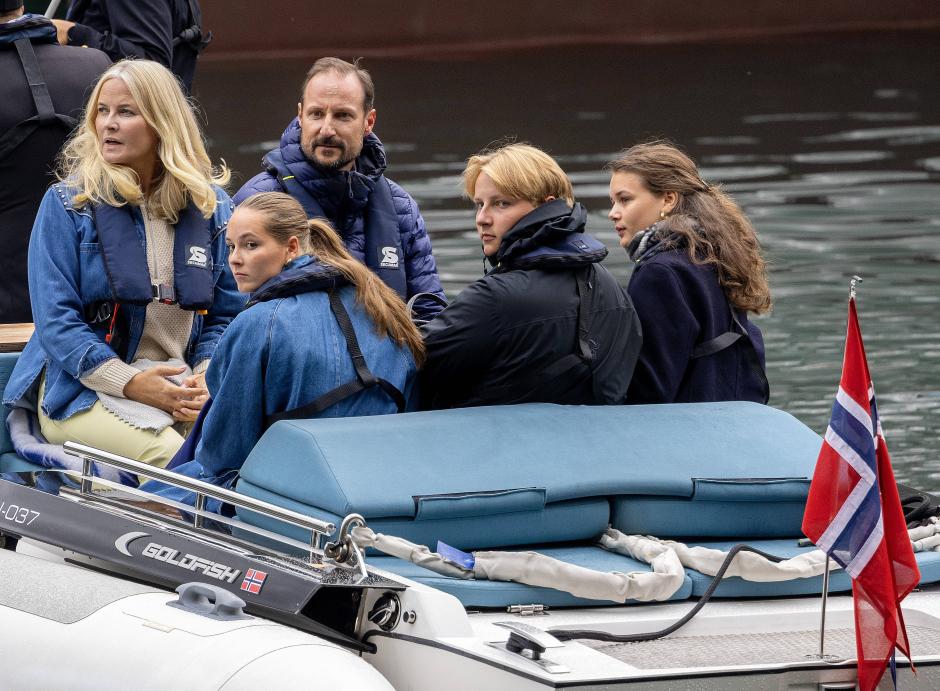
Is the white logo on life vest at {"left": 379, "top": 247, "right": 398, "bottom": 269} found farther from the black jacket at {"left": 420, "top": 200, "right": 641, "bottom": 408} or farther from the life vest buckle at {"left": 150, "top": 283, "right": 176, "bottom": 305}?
the black jacket at {"left": 420, "top": 200, "right": 641, "bottom": 408}

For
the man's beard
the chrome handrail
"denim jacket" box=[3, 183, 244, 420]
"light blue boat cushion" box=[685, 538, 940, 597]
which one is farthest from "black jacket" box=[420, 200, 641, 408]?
the man's beard

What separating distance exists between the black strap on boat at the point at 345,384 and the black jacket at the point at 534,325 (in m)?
0.20

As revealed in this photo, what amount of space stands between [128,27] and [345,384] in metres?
2.70

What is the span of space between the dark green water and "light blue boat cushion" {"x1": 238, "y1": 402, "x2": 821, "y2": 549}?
4.30 meters

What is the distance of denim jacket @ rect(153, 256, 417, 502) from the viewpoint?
3371 mm

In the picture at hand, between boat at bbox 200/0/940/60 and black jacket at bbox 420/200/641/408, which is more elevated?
black jacket at bbox 420/200/641/408

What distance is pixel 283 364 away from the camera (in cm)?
339

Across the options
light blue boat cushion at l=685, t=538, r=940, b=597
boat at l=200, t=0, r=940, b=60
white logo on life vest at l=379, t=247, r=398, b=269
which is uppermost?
white logo on life vest at l=379, t=247, r=398, b=269

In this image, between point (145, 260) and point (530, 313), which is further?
point (145, 260)

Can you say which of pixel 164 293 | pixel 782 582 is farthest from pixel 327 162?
pixel 782 582

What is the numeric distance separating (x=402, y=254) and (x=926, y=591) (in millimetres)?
1965

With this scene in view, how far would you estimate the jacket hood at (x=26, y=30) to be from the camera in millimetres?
4770

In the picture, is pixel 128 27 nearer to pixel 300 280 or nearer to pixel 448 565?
pixel 300 280

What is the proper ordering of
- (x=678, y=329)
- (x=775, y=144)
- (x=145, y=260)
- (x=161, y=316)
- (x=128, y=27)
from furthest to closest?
1. (x=775, y=144)
2. (x=128, y=27)
3. (x=161, y=316)
4. (x=145, y=260)
5. (x=678, y=329)
